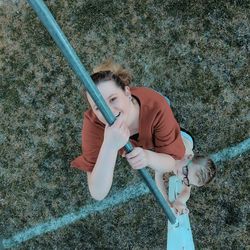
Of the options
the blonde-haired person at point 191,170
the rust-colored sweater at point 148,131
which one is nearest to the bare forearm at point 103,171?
the rust-colored sweater at point 148,131

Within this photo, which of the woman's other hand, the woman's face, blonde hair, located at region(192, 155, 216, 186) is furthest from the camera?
the woman's other hand

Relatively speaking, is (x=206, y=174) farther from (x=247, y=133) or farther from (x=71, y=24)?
(x=71, y=24)

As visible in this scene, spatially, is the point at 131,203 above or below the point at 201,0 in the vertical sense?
below

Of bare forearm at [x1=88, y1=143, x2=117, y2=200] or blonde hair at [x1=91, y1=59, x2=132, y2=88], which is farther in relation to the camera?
blonde hair at [x1=91, y1=59, x2=132, y2=88]

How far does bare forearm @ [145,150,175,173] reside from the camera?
2881 millimetres

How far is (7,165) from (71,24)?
4.12 feet

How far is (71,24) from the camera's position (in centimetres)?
430

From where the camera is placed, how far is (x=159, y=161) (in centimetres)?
299

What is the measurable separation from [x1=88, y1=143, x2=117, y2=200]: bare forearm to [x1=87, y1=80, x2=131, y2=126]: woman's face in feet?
0.67

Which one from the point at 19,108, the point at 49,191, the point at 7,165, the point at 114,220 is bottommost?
the point at 114,220

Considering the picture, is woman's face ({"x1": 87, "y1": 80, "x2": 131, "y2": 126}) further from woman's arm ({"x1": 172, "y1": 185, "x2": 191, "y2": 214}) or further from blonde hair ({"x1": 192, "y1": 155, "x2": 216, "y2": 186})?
woman's arm ({"x1": 172, "y1": 185, "x2": 191, "y2": 214})

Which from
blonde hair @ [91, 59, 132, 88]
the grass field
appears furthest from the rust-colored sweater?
the grass field

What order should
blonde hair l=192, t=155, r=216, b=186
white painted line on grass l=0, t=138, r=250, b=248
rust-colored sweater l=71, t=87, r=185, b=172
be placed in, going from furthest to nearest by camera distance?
white painted line on grass l=0, t=138, r=250, b=248
blonde hair l=192, t=155, r=216, b=186
rust-colored sweater l=71, t=87, r=185, b=172

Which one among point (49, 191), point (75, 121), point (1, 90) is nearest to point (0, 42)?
point (1, 90)
